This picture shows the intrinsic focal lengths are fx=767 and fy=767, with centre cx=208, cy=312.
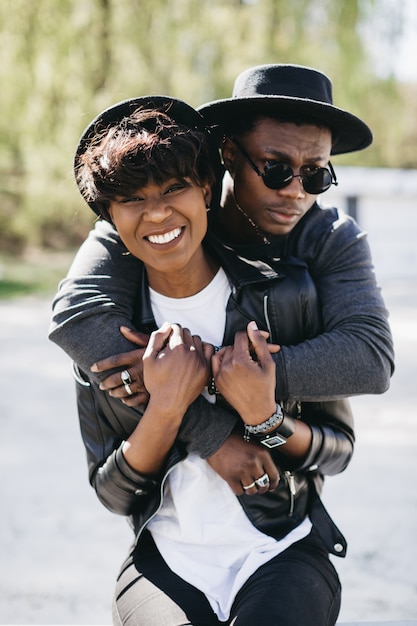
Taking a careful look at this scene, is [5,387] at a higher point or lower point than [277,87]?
lower

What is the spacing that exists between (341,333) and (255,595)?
62 centimetres

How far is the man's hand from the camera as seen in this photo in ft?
5.78

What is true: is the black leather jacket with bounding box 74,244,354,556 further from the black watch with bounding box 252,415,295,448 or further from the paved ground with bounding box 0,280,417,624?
the paved ground with bounding box 0,280,417,624

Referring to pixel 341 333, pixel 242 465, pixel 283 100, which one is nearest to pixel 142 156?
pixel 283 100

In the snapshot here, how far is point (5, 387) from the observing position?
5965 millimetres

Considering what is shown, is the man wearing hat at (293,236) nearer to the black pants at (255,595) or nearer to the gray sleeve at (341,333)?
the gray sleeve at (341,333)

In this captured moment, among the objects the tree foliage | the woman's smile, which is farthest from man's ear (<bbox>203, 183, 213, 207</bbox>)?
the tree foliage

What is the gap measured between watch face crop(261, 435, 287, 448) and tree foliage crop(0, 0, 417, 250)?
310 inches

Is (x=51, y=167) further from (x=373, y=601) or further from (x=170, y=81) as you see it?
(x=373, y=601)

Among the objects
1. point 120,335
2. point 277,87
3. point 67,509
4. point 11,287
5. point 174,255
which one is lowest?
point 11,287

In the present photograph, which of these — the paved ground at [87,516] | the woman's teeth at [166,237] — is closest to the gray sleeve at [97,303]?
the woman's teeth at [166,237]

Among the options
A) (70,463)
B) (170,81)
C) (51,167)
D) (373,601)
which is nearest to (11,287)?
(51,167)

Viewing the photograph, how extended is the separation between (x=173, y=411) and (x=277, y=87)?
2.81 ft

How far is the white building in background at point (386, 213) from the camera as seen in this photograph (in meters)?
10.6
